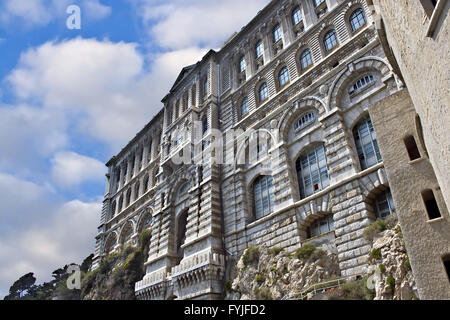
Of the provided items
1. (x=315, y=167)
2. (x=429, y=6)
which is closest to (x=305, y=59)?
(x=315, y=167)

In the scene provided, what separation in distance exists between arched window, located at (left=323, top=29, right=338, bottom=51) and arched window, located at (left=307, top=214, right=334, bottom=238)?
35.4 ft

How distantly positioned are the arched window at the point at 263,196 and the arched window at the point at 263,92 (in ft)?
20.6

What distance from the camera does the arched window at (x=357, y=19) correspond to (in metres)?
21.1

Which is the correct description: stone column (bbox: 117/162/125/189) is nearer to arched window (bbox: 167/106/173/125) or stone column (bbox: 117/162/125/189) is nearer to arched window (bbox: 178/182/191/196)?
arched window (bbox: 167/106/173/125)

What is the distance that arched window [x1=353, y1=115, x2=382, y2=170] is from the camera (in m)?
17.0

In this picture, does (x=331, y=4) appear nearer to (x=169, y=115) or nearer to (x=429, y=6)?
(x=429, y=6)

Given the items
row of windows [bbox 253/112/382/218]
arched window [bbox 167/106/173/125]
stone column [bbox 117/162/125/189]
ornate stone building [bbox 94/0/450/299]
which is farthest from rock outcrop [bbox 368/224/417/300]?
stone column [bbox 117/162/125/189]

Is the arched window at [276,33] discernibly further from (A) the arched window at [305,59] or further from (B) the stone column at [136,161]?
(B) the stone column at [136,161]

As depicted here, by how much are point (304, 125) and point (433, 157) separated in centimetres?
Answer: 1078

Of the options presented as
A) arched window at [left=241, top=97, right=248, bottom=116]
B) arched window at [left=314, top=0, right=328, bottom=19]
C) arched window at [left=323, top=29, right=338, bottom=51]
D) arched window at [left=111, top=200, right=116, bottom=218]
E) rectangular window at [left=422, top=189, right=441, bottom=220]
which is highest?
arched window at [left=314, top=0, right=328, bottom=19]

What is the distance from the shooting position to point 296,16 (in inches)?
1043

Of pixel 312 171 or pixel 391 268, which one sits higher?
pixel 312 171

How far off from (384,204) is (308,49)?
12548 millimetres

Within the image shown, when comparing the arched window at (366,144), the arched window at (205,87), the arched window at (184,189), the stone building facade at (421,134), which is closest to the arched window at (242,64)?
the arched window at (205,87)
